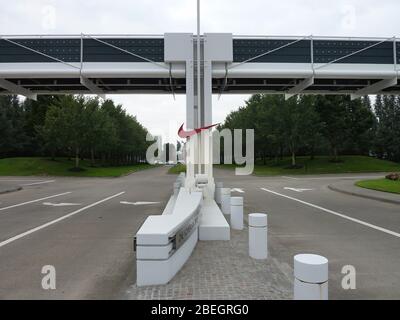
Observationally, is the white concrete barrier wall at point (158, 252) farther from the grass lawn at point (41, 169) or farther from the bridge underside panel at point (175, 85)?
the grass lawn at point (41, 169)

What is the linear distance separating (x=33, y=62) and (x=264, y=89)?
38.5 feet

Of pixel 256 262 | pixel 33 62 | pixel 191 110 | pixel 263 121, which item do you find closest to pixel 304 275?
pixel 256 262

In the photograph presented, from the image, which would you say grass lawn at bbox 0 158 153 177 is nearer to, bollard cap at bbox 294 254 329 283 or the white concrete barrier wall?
the white concrete barrier wall

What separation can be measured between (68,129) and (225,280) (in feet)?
140

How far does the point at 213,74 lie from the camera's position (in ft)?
56.0

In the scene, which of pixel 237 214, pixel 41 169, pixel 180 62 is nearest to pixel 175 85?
pixel 180 62

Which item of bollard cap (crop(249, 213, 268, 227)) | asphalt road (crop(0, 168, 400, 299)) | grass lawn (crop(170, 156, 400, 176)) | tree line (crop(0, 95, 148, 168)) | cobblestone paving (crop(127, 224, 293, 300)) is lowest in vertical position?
grass lawn (crop(170, 156, 400, 176))

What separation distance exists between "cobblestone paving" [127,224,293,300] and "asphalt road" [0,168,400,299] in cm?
63

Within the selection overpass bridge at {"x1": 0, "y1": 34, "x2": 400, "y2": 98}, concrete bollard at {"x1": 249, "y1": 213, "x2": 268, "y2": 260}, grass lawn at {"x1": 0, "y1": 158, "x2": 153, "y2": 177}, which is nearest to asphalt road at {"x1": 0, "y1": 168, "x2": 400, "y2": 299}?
Answer: concrete bollard at {"x1": 249, "y1": 213, "x2": 268, "y2": 260}

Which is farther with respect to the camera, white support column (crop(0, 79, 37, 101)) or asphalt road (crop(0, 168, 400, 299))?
white support column (crop(0, 79, 37, 101))

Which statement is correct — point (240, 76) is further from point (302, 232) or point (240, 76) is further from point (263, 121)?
point (263, 121)

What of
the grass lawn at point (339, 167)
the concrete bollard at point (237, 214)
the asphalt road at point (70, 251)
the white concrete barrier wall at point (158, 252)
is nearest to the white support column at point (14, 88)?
the asphalt road at point (70, 251)

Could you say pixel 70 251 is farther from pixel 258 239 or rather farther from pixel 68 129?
pixel 68 129

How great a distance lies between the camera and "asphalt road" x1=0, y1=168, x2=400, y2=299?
19.1ft
